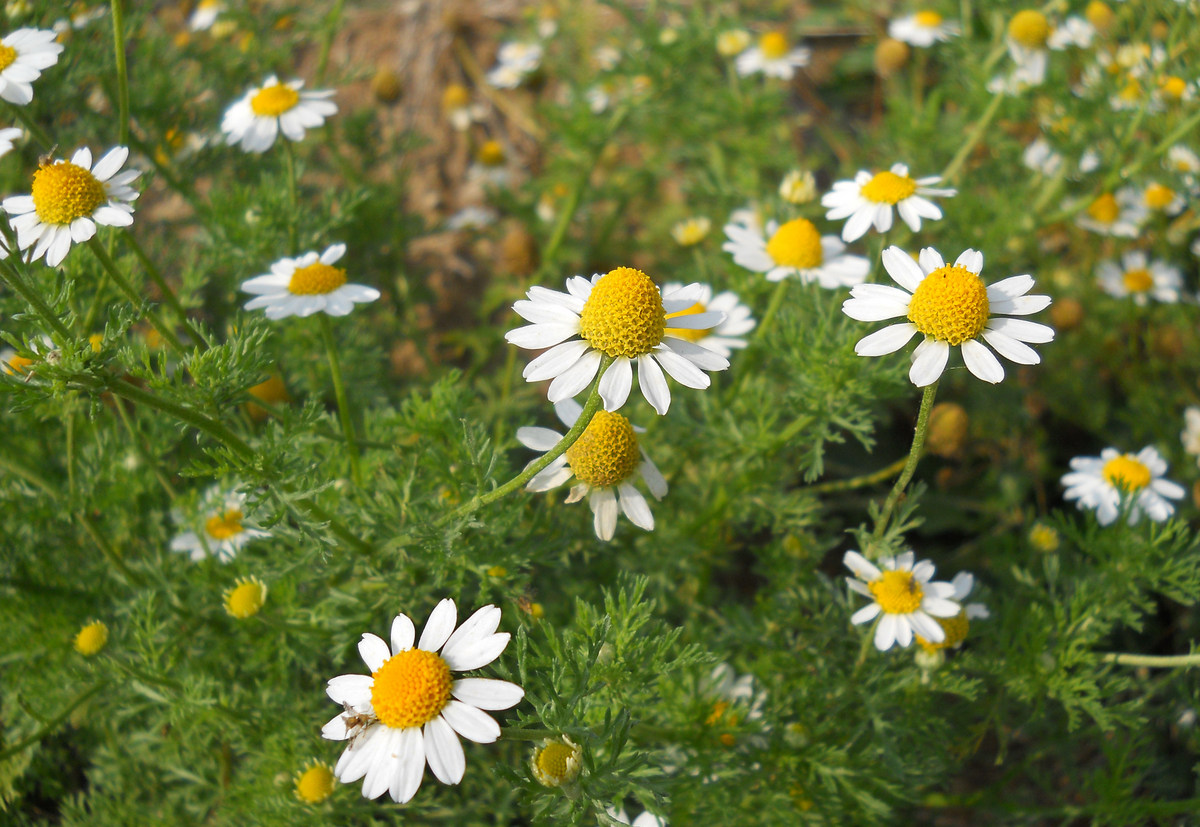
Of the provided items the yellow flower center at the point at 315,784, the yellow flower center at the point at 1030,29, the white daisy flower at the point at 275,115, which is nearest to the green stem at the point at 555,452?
the yellow flower center at the point at 315,784

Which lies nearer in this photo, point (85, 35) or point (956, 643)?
point (956, 643)

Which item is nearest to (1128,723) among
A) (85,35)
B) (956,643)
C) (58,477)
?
(956,643)

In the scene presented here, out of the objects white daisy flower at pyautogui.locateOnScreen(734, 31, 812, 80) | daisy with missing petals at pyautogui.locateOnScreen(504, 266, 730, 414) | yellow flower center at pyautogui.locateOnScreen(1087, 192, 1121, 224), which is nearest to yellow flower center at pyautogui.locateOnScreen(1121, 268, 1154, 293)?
yellow flower center at pyautogui.locateOnScreen(1087, 192, 1121, 224)

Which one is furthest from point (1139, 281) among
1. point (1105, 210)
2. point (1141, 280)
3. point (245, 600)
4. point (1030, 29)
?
point (245, 600)

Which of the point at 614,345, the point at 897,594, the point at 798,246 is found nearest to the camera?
the point at 614,345

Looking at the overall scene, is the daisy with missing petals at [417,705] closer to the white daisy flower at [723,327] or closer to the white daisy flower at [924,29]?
the white daisy flower at [723,327]

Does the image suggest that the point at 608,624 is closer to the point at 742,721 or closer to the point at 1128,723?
the point at 742,721

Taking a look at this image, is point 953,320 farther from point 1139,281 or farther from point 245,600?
point 1139,281
